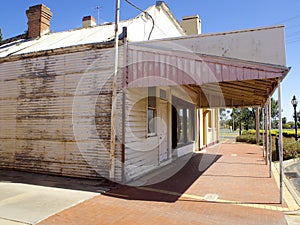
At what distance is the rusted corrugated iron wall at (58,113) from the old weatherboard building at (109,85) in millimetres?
28

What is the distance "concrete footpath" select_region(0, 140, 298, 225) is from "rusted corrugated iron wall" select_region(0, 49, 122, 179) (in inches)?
52.3

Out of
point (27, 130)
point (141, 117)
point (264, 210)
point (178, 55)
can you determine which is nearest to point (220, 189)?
point (264, 210)

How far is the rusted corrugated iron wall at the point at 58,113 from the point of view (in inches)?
262

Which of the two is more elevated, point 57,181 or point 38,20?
point 38,20

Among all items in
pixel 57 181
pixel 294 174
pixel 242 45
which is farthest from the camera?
Answer: pixel 294 174

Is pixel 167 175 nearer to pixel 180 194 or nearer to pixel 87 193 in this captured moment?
pixel 180 194

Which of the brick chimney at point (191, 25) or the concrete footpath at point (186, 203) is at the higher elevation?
the brick chimney at point (191, 25)

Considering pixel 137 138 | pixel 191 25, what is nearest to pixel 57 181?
pixel 137 138

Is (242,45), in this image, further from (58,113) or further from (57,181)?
(57,181)

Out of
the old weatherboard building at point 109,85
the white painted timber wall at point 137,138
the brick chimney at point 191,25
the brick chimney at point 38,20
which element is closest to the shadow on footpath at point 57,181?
the old weatherboard building at point 109,85

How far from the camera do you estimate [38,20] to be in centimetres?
1020

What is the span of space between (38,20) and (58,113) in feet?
17.5

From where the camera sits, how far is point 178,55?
580 centimetres

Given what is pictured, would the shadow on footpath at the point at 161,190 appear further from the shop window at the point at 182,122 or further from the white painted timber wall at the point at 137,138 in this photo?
the shop window at the point at 182,122
